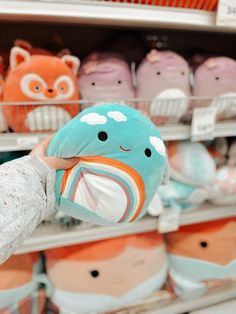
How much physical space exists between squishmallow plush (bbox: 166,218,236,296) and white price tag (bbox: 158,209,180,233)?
0.09m

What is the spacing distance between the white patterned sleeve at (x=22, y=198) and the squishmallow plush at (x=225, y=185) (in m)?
0.61

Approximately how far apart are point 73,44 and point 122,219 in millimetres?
777

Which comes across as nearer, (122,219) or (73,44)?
(122,219)

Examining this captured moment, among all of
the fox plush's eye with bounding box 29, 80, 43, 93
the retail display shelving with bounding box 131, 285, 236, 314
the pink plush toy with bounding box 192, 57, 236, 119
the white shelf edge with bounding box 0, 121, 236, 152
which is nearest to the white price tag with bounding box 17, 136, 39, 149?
the white shelf edge with bounding box 0, 121, 236, 152

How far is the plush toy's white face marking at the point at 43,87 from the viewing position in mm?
654

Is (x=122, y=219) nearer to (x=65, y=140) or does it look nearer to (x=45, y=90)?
(x=65, y=140)

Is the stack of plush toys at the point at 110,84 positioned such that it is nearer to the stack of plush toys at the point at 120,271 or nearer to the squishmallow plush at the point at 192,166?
the squishmallow plush at the point at 192,166

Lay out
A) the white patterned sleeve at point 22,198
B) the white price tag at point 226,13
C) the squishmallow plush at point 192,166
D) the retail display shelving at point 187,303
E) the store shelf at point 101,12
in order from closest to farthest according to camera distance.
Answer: the white patterned sleeve at point 22,198 < the store shelf at point 101,12 < the white price tag at point 226,13 < the squishmallow plush at point 192,166 < the retail display shelving at point 187,303

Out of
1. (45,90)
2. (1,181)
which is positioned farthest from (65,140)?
(45,90)

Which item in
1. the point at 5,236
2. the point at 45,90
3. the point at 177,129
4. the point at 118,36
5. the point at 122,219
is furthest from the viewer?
the point at 118,36

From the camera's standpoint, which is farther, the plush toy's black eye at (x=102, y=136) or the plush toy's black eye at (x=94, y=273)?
the plush toy's black eye at (x=94, y=273)

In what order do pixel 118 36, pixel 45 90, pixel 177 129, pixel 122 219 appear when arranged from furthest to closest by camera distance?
pixel 118 36, pixel 177 129, pixel 45 90, pixel 122 219

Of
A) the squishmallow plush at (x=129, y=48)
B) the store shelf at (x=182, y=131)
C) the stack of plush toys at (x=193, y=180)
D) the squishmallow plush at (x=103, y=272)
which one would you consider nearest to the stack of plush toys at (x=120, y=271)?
the squishmallow plush at (x=103, y=272)

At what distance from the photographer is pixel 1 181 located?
0.35 meters
